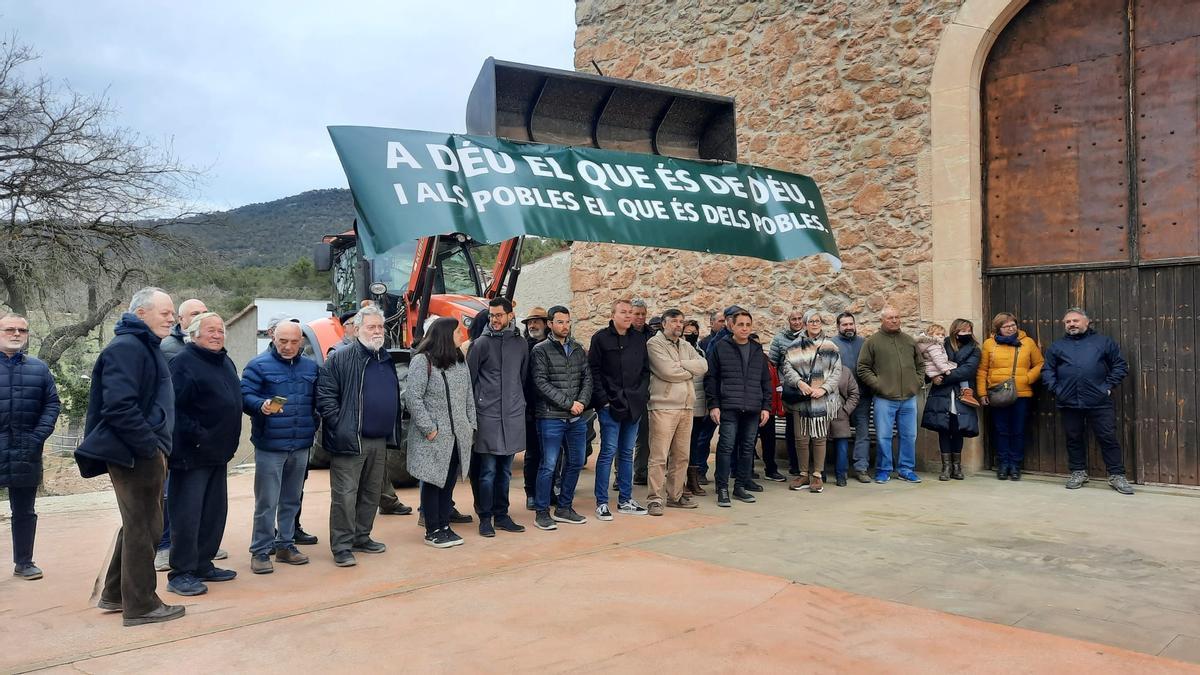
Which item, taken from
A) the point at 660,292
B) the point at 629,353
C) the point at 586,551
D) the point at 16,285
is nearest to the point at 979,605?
the point at 586,551

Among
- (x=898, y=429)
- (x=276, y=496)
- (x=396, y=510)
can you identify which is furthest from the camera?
(x=898, y=429)

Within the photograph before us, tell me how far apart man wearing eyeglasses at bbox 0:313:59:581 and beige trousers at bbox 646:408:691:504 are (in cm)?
429

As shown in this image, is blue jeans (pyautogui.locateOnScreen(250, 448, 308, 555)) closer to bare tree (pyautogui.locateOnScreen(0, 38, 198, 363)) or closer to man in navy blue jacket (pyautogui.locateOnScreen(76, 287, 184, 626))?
man in navy blue jacket (pyautogui.locateOnScreen(76, 287, 184, 626))

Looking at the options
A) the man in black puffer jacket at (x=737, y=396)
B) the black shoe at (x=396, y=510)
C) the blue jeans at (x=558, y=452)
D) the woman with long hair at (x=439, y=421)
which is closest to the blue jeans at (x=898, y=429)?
the man in black puffer jacket at (x=737, y=396)

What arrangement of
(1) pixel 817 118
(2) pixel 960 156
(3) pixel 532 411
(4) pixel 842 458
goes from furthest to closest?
(1) pixel 817 118 < (2) pixel 960 156 < (4) pixel 842 458 < (3) pixel 532 411

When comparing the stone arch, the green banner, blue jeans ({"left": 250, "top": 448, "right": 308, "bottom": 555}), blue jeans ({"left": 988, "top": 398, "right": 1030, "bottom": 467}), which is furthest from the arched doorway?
blue jeans ({"left": 250, "top": 448, "right": 308, "bottom": 555})

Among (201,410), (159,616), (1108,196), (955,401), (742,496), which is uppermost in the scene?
(1108,196)

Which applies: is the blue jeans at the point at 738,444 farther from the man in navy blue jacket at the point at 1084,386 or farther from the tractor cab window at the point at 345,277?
the tractor cab window at the point at 345,277

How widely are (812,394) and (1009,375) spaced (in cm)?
205

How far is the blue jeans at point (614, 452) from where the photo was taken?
6.89 m

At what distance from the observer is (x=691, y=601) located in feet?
14.7

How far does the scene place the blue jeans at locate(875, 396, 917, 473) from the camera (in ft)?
28.4

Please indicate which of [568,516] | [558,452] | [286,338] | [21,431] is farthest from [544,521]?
[21,431]

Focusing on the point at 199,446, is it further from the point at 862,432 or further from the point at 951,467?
the point at 951,467
